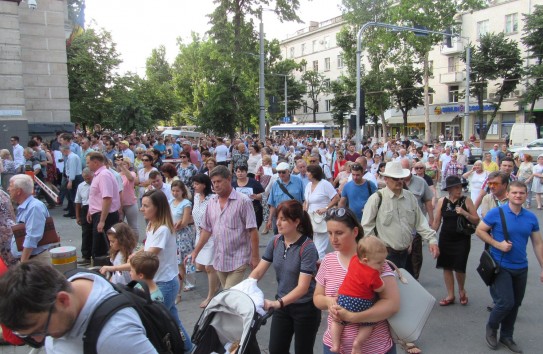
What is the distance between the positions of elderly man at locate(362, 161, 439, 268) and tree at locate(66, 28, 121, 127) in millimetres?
25878

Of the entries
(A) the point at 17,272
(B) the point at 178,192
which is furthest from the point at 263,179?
(A) the point at 17,272

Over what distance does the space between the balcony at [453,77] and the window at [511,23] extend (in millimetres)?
5529

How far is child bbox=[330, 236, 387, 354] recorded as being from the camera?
2600 millimetres

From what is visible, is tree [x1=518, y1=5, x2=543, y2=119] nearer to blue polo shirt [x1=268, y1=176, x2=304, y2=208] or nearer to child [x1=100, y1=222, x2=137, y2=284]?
blue polo shirt [x1=268, y1=176, x2=304, y2=208]

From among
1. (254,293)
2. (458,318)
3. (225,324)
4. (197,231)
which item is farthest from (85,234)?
(458,318)

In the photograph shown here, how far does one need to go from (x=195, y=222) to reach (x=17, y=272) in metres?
4.39

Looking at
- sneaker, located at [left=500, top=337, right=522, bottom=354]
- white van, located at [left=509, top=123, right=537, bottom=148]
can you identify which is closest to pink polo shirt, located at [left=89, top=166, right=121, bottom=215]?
sneaker, located at [left=500, top=337, right=522, bottom=354]

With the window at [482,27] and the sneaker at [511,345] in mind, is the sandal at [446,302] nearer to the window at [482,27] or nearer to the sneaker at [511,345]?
the sneaker at [511,345]

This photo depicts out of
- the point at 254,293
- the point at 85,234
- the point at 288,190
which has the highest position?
the point at 288,190

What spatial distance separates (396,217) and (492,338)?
152cm

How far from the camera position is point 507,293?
436 cm

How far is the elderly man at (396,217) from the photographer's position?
15.7 ft

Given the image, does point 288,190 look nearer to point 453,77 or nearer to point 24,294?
point 24,294

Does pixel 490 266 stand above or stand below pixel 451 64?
below
